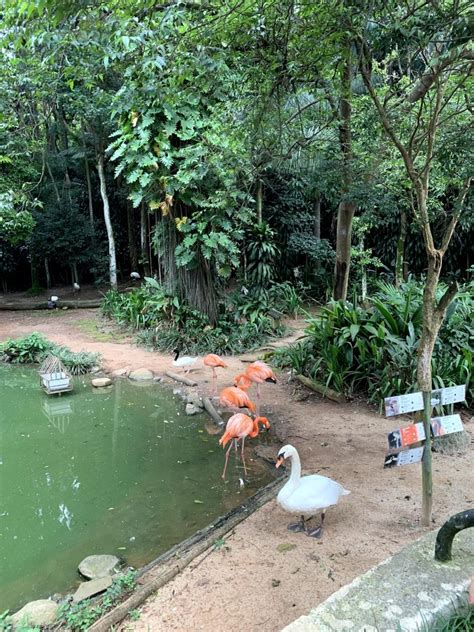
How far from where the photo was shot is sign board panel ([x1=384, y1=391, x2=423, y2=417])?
254 cm

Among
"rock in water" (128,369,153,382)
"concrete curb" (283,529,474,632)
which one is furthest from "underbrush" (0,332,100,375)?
"concrete curb" (283,529,474,632)

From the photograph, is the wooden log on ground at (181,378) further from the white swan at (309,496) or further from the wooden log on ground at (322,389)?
the white swan at (309,496)

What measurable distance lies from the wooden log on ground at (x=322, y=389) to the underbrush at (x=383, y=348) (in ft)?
0.23

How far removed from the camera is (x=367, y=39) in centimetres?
302

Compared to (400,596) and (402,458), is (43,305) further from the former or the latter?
(400,596)

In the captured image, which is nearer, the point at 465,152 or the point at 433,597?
the point at 433,597

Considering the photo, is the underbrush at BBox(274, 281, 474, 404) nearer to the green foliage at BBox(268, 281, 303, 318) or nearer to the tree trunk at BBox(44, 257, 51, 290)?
the green foliage at BBox(268, 281, 303, 318)

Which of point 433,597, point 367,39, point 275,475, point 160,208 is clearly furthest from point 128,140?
point 433,597

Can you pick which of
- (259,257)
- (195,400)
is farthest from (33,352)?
(259,257)

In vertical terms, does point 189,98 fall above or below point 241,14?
below

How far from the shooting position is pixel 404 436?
8.11 ft

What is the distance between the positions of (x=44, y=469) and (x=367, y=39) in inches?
164

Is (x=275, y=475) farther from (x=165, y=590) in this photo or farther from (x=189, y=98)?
(x=189, y=98)

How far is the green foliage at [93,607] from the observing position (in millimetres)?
2357
